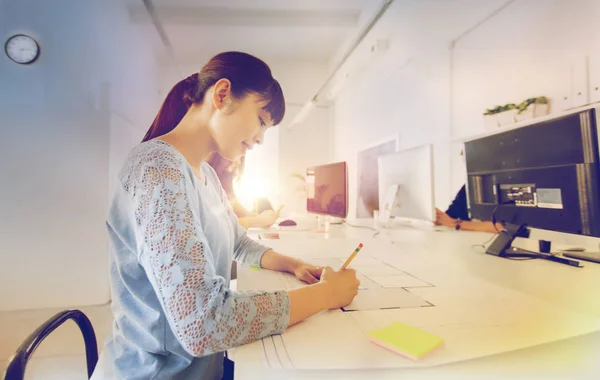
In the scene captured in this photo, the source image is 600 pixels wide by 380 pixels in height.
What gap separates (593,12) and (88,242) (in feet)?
12.5

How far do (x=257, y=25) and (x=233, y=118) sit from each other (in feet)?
11.9

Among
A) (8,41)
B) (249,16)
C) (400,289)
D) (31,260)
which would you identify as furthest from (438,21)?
(31,260)

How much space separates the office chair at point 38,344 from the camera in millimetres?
638

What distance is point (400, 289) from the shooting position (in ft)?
2.86

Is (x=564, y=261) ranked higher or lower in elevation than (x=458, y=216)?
lower

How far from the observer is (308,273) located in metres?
Answer: 0.97

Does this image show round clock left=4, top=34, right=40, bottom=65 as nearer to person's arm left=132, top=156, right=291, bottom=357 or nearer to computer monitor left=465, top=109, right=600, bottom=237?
person's arm left=132, top=156, right=291, bottom=357

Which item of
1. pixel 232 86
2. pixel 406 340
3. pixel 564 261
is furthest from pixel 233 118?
pixel 564 261

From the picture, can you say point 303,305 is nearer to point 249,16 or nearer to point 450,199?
point 450,199

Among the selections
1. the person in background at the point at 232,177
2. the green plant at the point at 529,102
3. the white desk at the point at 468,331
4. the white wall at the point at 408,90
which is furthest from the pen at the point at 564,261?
the person in background at the point at 232,177

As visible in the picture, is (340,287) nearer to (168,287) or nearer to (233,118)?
(168,287)

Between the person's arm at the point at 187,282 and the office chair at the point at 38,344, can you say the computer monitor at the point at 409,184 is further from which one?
the office chair at the point at 38,344

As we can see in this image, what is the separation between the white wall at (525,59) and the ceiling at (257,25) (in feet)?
5.03

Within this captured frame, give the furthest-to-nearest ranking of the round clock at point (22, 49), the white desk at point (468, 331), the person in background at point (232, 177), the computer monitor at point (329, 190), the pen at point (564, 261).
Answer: the round clock at point (22, 49) < the computer monitor at point (329, 190) < the person in background at point (232, 177) < the pen at point (564, 261) < the white desk at point (468, 331)
